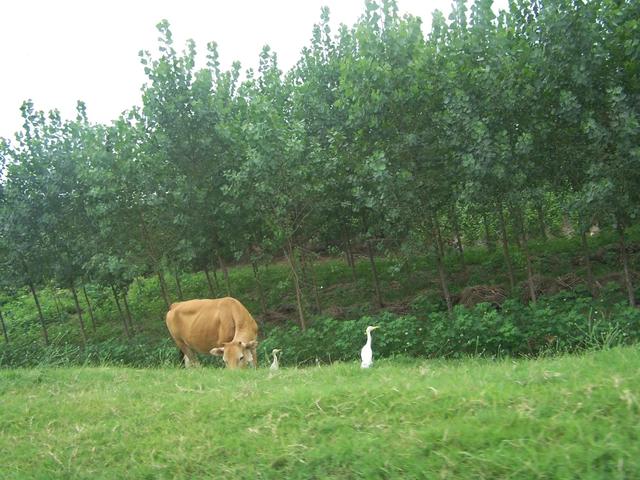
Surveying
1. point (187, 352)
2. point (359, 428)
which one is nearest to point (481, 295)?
point (187, 352)

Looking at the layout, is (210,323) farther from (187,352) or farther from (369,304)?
(369,304)

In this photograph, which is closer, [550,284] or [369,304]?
[550,284]

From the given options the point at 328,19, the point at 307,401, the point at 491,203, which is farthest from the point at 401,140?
the point at 307,401

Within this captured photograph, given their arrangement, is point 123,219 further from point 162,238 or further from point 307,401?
point 307,401

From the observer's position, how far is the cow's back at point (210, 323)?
413 inches

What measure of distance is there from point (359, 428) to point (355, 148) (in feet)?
28.1

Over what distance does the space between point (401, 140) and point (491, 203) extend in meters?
2.40

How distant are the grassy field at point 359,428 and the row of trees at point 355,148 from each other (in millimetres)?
5241

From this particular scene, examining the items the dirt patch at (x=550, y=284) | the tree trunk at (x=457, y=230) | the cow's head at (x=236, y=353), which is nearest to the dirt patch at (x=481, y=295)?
the dirt patch at (x=550, y=284)

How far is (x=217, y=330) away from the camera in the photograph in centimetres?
1080

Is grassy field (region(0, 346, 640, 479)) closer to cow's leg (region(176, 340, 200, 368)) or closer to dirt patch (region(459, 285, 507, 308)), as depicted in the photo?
cow's leg (region(176, 340, 200, 368))

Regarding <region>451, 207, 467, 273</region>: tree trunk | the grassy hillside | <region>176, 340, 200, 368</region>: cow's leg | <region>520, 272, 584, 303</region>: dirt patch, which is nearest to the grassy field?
the grassy hillside

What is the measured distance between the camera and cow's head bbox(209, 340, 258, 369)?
31.1ft

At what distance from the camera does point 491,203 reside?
38.8 feet
